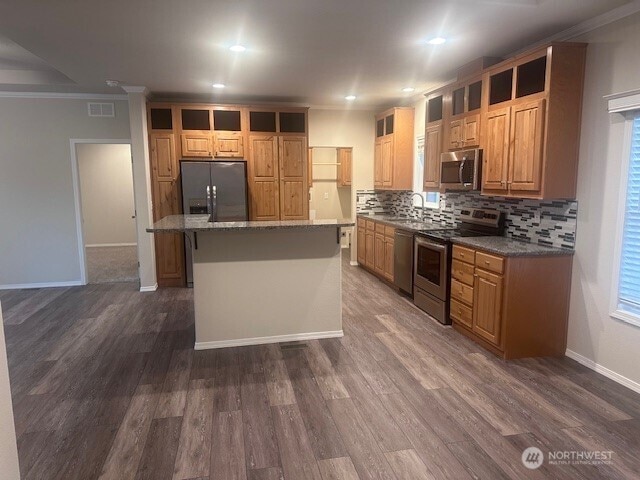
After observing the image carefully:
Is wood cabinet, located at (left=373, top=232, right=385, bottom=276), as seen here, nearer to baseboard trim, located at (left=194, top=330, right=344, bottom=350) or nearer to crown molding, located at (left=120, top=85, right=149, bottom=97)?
baseboard trim, located at (left=194, top=330, right=344, bottom=350)

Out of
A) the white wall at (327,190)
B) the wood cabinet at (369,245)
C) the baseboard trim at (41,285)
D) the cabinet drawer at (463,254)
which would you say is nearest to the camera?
the cabinet drawer at (463,254)

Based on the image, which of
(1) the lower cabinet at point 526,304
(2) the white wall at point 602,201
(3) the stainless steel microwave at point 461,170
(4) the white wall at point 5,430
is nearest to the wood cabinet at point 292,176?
(3) the stainless steel microwave at point 461,170

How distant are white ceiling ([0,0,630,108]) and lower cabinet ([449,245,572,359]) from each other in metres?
1.89

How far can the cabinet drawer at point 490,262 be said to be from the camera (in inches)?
131

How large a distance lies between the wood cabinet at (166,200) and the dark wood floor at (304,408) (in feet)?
5.85

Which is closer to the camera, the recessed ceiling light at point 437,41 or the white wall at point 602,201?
the white wall at point 602,201

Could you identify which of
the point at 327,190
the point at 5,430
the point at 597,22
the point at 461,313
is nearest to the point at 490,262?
the point at 461,313

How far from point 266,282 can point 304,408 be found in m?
1.32

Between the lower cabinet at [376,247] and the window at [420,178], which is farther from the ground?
the window at [420,178]

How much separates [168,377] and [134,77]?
3.53 metres

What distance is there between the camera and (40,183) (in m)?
5.68

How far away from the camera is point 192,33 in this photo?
3.28 metres

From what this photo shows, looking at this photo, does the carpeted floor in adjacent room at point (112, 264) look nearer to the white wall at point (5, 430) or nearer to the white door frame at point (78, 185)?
the white door frame at point (78, 185)

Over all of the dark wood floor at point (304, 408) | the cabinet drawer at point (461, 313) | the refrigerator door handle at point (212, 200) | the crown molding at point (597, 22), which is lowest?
the dark wood floor at point (304, 408)
